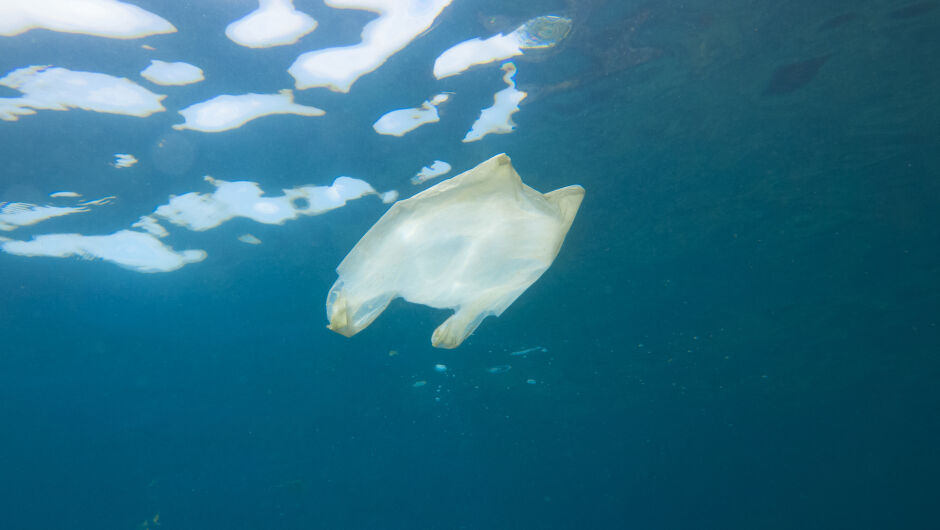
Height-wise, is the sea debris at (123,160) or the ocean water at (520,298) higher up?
the sea debris at (123,160)

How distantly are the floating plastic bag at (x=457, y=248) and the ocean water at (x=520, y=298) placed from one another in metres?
4.21

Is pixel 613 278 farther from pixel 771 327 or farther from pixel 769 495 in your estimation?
pixel 769 495

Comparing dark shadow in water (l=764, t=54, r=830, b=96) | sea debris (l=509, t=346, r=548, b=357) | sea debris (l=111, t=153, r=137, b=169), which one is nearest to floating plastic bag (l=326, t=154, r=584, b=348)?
dark shadow in water (l=764, t=54, r=830, b=96)

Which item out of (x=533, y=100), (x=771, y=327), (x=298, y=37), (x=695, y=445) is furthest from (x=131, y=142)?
(x=695, y=445)

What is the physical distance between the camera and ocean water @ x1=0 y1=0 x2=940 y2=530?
740cm

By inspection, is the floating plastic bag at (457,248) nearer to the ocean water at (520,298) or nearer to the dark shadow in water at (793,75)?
the ocean water at (520,298)

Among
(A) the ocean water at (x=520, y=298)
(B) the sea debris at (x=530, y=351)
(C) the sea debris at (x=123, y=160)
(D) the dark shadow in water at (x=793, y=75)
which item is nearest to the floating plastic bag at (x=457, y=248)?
(A) the ocean water at (x=520, y=298)

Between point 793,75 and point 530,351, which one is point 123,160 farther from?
point 530,351

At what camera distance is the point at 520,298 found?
1415cm

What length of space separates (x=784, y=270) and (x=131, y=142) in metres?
17.2

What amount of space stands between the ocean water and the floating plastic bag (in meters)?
4.21

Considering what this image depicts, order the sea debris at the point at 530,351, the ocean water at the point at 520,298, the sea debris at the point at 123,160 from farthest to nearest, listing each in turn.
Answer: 1. the sea debris at the point at 530,351
2. the sea debris at the point at 123,160
3. the ocean water at the point at 520,298

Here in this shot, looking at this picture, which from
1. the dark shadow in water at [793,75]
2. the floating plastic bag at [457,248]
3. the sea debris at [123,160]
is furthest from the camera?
the sea debris at [123,160]

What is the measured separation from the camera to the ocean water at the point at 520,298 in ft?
24.3
